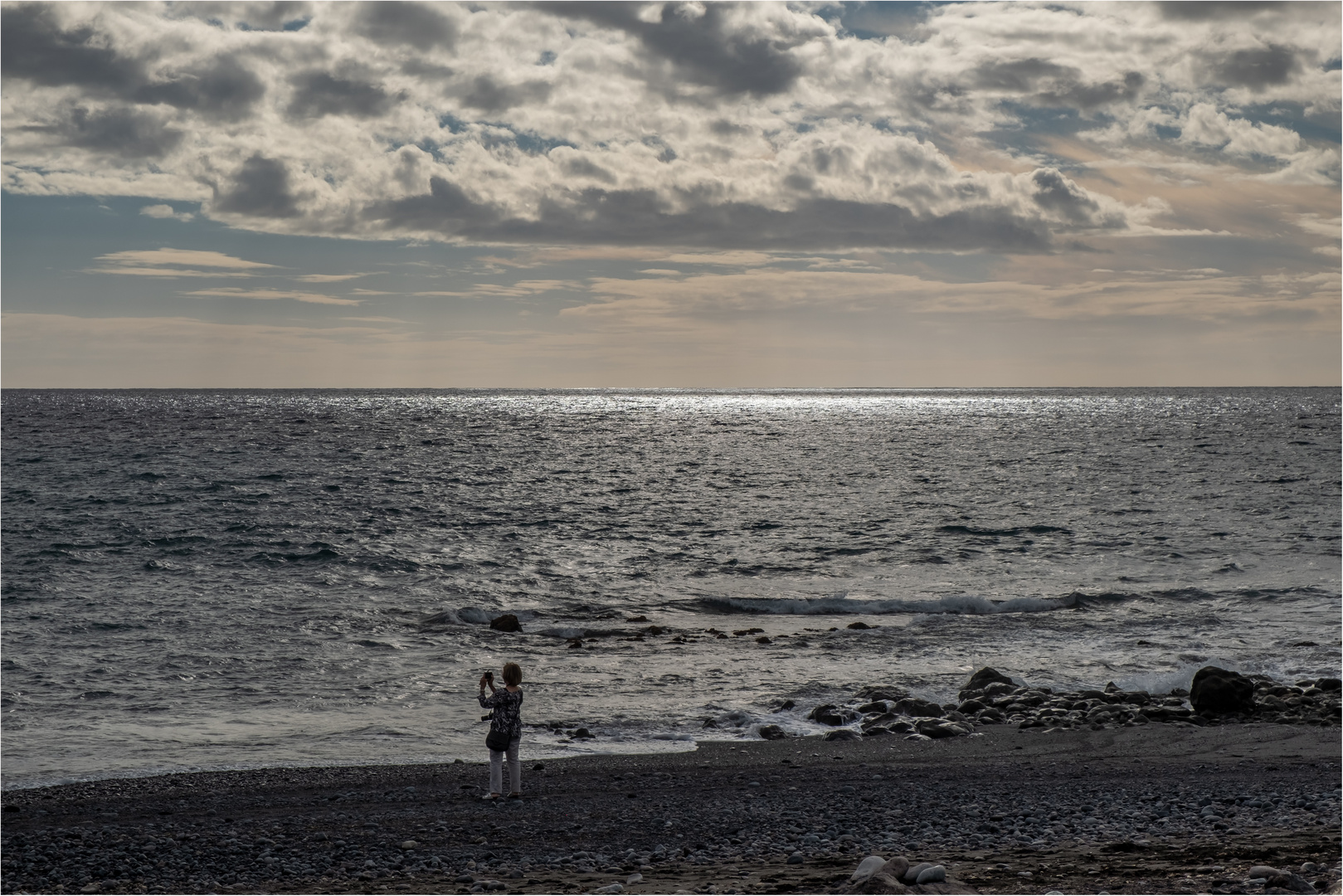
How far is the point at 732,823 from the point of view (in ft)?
36.1

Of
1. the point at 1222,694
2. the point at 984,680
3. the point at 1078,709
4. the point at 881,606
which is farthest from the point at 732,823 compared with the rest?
the point at 881,606

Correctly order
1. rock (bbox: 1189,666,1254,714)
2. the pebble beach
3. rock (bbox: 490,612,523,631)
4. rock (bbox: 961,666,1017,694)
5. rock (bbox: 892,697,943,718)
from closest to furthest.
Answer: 1. the pebble beach
2. rock (bbox: 1189,666,1254,714)
3. rock (bbox: 892,697,943,718)
4. rock (bbox: 961,666,1017,694)
5. rock (bbox: 490,612,523,631)

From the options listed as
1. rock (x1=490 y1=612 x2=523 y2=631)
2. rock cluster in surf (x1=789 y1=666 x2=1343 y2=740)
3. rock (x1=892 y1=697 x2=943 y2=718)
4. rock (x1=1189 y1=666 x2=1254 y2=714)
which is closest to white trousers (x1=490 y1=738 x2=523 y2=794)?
rock cluster in surf (x1=789 y1=666 x2=1343 y2=740)

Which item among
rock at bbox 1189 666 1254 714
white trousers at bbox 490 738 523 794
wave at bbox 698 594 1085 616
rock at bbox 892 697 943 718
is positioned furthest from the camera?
wave at bbox 698 594 1085 616

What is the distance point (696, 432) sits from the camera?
133m

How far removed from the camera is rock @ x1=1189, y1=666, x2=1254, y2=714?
54.1 feet

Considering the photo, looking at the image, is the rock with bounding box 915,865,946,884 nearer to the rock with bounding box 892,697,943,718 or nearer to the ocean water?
the ocean water

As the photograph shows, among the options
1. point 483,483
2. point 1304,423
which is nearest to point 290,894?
point 483,483

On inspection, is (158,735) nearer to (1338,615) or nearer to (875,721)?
(875,721)

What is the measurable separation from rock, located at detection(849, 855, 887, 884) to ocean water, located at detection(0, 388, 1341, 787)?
278 inches

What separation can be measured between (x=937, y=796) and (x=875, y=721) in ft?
14.2

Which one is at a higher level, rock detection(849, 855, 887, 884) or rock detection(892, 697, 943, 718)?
rock detection(849, 855, 887, 884)

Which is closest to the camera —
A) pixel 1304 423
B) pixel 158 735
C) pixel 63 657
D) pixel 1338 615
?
pixel 158 735

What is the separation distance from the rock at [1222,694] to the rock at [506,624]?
47.5 feet
